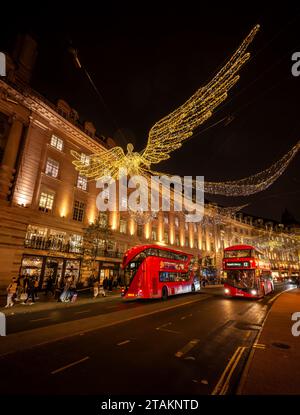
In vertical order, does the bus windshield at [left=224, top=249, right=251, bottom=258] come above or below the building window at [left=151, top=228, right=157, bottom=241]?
below

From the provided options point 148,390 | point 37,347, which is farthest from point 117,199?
point 148,390

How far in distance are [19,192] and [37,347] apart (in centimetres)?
1660

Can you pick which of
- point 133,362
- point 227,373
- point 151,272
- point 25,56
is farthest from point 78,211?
point 227,373

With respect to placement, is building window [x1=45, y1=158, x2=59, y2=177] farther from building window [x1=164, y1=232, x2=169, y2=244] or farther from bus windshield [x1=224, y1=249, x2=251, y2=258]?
building window [x1=164, y1=232, x2=169, y2=244]

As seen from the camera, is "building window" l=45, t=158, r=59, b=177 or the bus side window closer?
the bus side window

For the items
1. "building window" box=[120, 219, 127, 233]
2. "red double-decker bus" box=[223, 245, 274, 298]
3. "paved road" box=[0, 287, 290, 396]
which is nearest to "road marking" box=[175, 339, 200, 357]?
"paved road" box=[0, 287, 290, 396]

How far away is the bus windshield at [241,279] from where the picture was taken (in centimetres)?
1925

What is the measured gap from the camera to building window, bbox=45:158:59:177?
2301 centimetres

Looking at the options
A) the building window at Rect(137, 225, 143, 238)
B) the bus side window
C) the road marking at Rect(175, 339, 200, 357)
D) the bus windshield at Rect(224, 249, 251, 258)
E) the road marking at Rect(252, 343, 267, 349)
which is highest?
the building window at Rect(137, 225, 143, 238)

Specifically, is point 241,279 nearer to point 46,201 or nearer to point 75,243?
point 75,243

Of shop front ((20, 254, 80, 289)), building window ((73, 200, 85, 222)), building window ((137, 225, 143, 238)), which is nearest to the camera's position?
shop front ((20, 254, 80, 289))

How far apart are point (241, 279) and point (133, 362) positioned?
1653cm

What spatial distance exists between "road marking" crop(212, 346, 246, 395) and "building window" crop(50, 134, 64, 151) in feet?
78.0

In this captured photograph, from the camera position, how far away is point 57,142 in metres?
24.2
